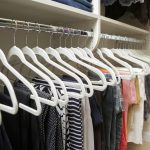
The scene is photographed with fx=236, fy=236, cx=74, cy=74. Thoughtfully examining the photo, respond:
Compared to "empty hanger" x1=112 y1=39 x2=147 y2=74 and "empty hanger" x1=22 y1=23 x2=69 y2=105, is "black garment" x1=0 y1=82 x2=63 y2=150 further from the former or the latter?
"empty hanger" x1=112 y1=39 x2=147 y2=74

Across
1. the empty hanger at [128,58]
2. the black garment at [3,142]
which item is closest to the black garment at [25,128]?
the black garment at [3,142]

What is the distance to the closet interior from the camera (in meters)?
0.68

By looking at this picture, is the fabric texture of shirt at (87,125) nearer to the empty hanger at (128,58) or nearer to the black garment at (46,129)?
the black garment at (46,129)

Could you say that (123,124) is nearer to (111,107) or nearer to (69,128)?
(111,107)

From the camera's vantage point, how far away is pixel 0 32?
109 centimetres

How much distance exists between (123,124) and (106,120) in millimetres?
196

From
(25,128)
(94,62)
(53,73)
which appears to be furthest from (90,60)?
(25,128)

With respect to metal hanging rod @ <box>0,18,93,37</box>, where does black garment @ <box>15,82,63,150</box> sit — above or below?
below

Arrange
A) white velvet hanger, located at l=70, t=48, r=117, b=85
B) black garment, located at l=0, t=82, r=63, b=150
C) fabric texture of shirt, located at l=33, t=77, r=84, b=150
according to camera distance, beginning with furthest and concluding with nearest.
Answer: white velvet hanger, located at l=70, t=48, r=117, b=85 < fabric texture of shirt, located at l=33, t=77, r=84, b=150 < black garment, located at l=0, t=82, r=63, b=150

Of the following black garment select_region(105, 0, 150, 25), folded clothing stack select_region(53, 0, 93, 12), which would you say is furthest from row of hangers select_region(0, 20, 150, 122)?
black garment select_region(105, 0, 150, 25)

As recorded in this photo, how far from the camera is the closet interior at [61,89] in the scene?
685 mm

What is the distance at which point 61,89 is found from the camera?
79 cm

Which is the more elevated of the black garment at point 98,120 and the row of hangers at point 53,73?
the row of hangers at point 53,73

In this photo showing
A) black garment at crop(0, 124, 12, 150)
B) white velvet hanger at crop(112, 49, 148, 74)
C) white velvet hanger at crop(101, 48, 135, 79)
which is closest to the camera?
black garment at crop(0, 124, 12, 150)
